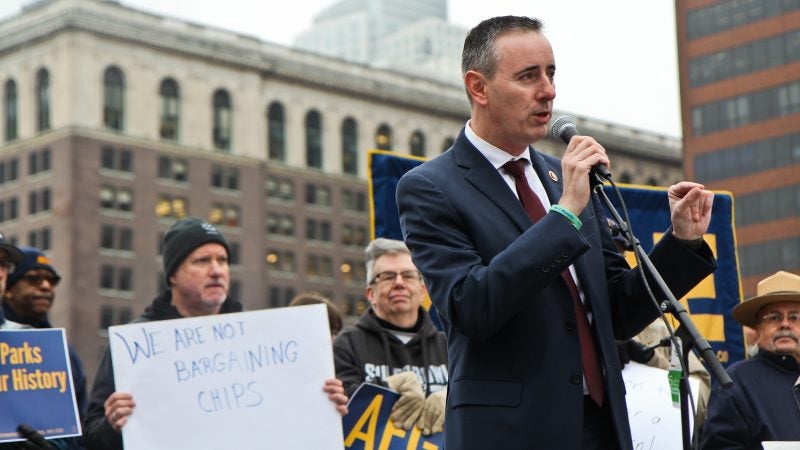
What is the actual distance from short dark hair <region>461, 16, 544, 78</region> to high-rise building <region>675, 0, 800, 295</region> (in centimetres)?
6172

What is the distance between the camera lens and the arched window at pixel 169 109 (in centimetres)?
8756

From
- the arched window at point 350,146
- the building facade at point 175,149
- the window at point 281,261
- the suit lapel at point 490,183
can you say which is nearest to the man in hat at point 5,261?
the suit lapel at point 490,183

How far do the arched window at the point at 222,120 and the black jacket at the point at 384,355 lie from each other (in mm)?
82663

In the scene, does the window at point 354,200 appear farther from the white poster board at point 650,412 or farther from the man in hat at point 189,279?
the white poster board at point 650,412

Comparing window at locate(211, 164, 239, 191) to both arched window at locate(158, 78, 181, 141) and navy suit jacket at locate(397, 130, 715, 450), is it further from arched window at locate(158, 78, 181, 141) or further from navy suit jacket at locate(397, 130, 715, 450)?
navy suit jacket at locate(397, 130, 715, 450)

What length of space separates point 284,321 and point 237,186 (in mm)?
83721

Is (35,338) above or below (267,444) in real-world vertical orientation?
above

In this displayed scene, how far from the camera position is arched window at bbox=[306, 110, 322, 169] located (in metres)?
96.0

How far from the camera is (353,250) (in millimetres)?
96688

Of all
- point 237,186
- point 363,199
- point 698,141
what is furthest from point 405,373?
point 363,199

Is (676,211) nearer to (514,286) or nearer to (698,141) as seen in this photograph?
(514,286)

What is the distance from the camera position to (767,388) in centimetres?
756

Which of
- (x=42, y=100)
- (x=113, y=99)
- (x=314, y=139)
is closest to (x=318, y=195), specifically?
(x=314, y=139)

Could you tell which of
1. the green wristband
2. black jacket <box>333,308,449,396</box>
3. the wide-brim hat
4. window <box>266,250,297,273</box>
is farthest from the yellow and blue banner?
window <box>266,250,297,273</box>
